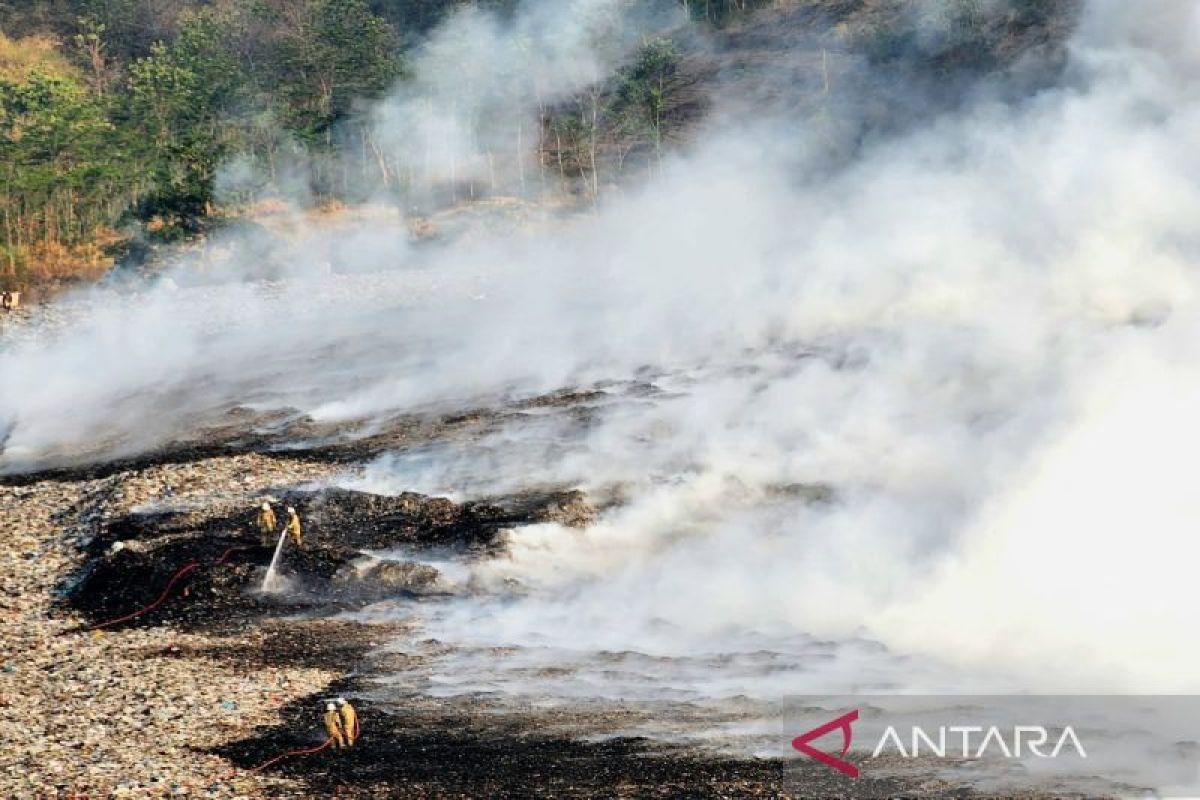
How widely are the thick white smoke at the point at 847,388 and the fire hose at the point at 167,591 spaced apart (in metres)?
4.08

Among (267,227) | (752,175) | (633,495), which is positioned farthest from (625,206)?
(633,495)

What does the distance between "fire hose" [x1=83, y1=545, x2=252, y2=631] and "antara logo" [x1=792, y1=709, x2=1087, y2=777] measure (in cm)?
1117

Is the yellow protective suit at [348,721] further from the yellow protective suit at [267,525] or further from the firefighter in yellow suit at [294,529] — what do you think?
the yellow protective suit at [267,525]

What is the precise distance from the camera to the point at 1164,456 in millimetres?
Answer: 21188

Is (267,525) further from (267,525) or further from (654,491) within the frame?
(654,491)

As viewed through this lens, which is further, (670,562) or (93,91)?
(93,91)

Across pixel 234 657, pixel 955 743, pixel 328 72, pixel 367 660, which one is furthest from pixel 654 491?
pixel 328 72

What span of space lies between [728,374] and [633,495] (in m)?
6.16

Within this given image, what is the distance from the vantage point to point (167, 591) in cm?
2150

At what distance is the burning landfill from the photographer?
16.5 meters

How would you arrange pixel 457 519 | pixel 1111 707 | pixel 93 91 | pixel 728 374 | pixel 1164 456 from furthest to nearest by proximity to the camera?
pixel 93 91
pixel 728 374
pixel 457 519
pixel 1164 456
pixel 1111 707

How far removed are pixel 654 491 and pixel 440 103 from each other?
160ft

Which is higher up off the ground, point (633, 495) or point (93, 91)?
point (93, 91)

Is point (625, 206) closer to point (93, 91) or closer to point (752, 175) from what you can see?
point (752, 175)
